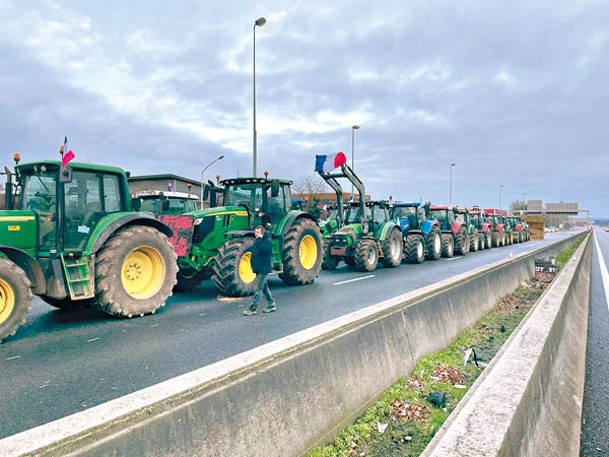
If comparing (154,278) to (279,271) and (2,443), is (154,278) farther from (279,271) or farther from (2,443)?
(2,443)

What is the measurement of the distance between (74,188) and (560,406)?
21.5 feet

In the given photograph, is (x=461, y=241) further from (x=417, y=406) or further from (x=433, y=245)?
(x=417, y=406)

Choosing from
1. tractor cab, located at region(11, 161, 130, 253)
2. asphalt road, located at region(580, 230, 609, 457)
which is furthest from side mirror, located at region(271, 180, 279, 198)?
asphalt road, located at region(580, 230, 609, 457)

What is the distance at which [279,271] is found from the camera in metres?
9.75

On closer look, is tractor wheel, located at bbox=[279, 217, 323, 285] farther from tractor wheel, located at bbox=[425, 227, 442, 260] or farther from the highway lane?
tractor wheel, located at bbox=[425, 227, 442, 260]

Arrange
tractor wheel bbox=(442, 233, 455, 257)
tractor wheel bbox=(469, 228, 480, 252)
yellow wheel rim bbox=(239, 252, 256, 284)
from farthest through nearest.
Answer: tractor wheel bbox=(469, 228, 480, 252), tractor wheel bbox=(442, 233, 455, 257), yellow wheel rim bbox=(239, 252, 256, 284)

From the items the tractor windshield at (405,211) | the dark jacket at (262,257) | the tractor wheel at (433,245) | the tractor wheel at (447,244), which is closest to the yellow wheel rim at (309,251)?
the dark jacket at (262,257)

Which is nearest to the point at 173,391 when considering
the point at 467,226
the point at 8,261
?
the point at 8,261

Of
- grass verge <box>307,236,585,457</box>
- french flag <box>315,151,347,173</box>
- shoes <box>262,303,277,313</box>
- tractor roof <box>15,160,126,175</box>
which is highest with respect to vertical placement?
french flag <box>315,151,347,173</box>

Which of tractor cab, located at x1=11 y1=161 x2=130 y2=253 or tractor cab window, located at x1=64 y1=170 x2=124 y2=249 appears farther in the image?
tractor cab window, located at x1=64 y1=170 x2=124 y2=249

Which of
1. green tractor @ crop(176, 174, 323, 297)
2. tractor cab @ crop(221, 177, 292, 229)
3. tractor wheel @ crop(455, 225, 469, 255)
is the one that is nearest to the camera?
green tractor @ crop(176, 174, 323, 297)

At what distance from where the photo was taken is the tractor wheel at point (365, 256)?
13609 millimetres

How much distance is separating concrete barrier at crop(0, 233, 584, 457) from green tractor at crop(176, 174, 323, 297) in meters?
4.34

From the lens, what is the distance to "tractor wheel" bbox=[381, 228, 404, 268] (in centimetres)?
1505
